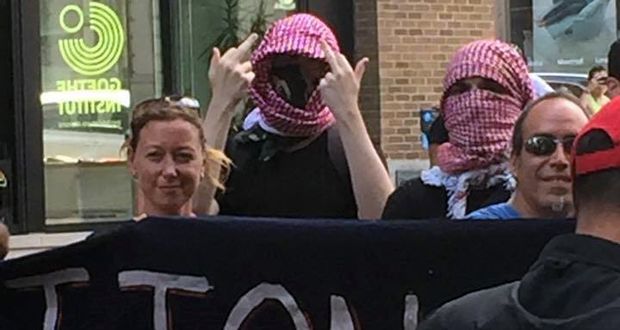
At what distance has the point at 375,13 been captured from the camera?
9.89m

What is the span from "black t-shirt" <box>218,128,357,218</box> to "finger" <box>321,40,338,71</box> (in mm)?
278

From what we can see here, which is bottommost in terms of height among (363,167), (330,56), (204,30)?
(363,167)

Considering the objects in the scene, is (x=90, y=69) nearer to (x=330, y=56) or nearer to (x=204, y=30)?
(x=204, y=30)

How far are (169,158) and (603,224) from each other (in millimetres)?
1804

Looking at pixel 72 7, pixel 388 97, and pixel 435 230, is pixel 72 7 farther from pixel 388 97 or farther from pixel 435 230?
pixel 435 230

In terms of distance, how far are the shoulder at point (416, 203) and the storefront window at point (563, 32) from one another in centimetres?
774

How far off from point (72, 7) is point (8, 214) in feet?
5.31

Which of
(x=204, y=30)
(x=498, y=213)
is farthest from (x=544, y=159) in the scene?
(x=204, y=30)

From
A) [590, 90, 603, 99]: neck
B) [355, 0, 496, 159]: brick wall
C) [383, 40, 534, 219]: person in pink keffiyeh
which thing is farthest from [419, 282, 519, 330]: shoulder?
[355, 0, 496, 159]: brick wall

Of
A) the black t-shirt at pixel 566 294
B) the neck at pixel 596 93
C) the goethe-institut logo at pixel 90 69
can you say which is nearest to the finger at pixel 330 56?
the black t-shirt at pixel 566 294

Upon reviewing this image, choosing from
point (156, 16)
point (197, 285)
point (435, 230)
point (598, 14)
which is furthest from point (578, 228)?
point (598, 14)

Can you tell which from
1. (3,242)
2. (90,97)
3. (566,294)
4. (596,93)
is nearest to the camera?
(566,294)

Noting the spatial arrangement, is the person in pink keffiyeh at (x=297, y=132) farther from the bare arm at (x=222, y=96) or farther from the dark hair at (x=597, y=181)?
the dark hair at (x=597, y=181)

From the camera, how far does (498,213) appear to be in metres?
3.36
